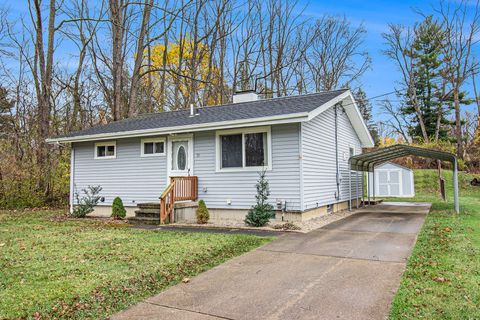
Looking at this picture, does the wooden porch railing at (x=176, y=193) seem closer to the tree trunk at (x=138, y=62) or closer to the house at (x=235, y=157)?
the house at (x=235, y=157)

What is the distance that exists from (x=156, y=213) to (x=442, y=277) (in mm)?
7629

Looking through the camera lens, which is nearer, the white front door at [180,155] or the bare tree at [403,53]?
the white front door at [180,155]

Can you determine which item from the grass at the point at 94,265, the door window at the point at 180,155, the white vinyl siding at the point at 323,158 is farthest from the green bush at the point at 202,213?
the white vinyl siding at the point at 323,158

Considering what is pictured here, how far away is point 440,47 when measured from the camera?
26797 millimetres

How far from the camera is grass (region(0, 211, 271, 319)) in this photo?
3.67 m

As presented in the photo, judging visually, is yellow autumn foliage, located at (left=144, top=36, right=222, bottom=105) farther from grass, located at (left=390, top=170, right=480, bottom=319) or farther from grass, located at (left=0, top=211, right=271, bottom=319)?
grass, located at (left=390, top=170, right=480, bottom=319)

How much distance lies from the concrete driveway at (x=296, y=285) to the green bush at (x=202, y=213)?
336 centimetres

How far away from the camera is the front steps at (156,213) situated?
1002cm

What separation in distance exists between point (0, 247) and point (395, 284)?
6816 millimetres

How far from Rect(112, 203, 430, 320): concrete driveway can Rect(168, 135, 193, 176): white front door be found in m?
4.89

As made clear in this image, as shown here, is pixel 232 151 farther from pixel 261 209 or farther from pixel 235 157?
pixel 261 209

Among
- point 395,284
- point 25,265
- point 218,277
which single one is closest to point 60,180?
point 25,265

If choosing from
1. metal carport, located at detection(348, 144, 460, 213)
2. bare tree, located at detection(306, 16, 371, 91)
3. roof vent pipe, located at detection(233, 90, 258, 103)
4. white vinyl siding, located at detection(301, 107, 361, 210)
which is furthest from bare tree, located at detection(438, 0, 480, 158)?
roof vent pipe, located at detection(233, 90, 258, 103)

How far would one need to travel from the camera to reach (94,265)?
514 cm
